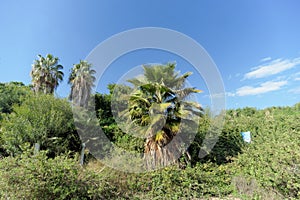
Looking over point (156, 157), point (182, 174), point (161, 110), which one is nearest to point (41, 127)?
point (156, 157)

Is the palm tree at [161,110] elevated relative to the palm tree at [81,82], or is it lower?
lower

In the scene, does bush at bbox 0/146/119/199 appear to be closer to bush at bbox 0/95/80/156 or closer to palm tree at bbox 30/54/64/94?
bush at bbox 0/95/80/156

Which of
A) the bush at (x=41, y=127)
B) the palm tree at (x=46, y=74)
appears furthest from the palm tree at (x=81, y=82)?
the bush at (x=41, y=127)

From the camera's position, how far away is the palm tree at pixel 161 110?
5.61 metres

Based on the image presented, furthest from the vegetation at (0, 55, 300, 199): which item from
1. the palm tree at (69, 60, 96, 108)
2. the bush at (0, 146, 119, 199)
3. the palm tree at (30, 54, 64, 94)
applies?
the palm tree at (30, 54, 64, 94)

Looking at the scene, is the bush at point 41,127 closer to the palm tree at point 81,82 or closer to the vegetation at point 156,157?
the vegetation at point 156,157

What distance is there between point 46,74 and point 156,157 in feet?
41.4

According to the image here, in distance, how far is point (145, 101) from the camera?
19.9 feet

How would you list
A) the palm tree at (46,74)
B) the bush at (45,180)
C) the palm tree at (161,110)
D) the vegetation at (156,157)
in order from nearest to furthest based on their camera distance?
the bush at (45,180) < the vegetation at (156,157) < the palm tree at (161,110) < the palm tree at (46,74)

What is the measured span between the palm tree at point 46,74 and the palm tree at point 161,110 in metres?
10.5

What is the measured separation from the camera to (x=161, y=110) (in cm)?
573

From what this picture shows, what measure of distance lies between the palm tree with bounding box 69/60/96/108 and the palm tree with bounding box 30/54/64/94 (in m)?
1.56

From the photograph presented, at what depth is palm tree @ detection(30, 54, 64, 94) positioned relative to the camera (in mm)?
13438

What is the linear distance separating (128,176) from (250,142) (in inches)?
204
